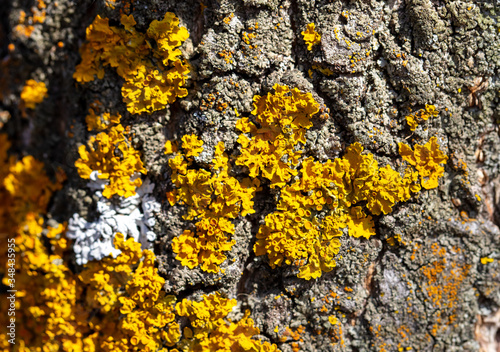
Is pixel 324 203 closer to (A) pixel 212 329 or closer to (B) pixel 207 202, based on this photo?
(B) pixel 207 202

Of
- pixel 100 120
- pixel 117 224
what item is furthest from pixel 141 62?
pixel 117 224

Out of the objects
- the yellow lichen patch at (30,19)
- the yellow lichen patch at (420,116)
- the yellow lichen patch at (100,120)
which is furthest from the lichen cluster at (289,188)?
the yellow lichen patch at (30,19)

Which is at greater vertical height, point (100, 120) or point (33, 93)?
point (33, 93)

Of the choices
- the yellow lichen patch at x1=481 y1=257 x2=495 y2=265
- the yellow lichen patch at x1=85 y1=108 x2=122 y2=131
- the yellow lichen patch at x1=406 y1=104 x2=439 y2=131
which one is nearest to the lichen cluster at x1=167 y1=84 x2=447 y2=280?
the yellow lichen patch at x1=406 y1=104 x2=439 y2=131

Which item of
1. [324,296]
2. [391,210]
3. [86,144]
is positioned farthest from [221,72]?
[324,296]

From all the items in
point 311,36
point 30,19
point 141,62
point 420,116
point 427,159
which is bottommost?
point 427,159

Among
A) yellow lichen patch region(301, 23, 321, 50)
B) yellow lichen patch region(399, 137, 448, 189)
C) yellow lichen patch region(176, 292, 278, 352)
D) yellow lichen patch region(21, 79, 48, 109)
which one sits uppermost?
yellow lichen patch region(301, 23, 321, 50)

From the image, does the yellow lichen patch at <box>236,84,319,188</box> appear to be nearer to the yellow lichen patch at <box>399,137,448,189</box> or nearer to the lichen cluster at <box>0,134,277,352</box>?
the yellow lichen patch at <box>399,137,448,189</box>
